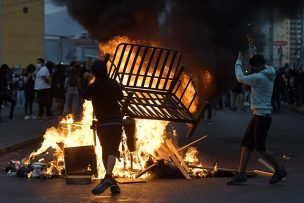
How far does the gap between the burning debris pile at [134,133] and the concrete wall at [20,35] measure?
1752 inches

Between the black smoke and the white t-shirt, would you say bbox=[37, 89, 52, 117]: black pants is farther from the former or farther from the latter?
the black smoke

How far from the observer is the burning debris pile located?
907cm

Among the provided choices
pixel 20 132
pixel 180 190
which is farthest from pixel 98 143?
pixel 20 132

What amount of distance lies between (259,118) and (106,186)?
85.6 inches

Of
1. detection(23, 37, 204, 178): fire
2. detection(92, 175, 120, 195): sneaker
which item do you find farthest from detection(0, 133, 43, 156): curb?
detection(92, 175, 120, 195): sneaker

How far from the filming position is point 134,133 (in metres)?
9.03

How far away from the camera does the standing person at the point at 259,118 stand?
879 centimetres

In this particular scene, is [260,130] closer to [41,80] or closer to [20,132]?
[20,132]

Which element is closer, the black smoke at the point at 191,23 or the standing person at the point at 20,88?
the black smoke at the point at 191,23

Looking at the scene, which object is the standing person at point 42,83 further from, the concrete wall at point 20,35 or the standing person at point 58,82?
the concrete wall at point 20,35

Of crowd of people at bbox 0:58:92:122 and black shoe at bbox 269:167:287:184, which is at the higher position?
crowd of people at bbox 0:58:92:122

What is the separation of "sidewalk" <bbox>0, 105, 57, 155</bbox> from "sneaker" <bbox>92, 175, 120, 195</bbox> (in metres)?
4.74

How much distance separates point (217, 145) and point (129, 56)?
4741 mm

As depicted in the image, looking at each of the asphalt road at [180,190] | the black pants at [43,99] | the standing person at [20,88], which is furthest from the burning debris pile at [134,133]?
the standing person at [20,88]
